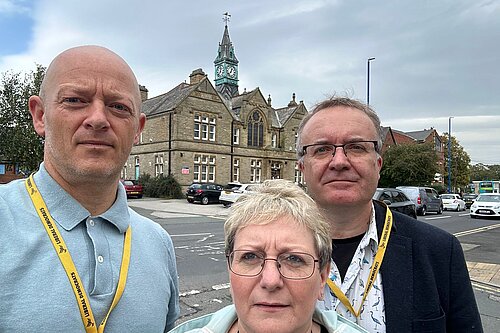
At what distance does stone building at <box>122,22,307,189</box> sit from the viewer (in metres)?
32.8

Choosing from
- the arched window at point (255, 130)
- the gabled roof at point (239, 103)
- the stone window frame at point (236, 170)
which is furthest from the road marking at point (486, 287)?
the arched window at point (255, 130)

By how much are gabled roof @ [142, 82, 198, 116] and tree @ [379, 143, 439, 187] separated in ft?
72.3

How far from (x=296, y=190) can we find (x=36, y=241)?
3.78 feet

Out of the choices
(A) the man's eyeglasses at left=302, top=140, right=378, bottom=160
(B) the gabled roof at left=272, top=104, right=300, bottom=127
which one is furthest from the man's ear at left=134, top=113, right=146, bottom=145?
(B) the gabled roof at left=272, top=104, right=300, bottom=127

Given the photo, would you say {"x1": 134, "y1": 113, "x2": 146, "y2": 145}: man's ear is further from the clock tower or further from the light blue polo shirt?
the clock tower

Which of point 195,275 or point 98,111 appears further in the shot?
point 195,275

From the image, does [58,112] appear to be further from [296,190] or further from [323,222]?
[323,222]

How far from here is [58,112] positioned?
1.65 metres

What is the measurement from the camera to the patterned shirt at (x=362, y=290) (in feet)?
6.00

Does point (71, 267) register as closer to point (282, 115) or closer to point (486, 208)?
point (486, 208)

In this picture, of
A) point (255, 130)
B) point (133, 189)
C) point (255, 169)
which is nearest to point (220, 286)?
point (133, 189)

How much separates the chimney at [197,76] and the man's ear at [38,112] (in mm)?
33839

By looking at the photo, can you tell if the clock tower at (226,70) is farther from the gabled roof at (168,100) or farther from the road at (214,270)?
the road at (214,270)

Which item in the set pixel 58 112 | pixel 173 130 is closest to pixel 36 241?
pixel 58 112
